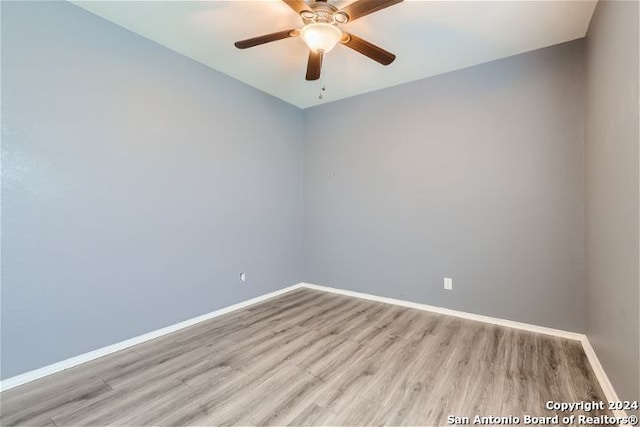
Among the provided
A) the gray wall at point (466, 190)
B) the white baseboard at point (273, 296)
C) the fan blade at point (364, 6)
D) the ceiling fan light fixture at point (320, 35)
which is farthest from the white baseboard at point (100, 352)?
the fan blade at point (364, 6)

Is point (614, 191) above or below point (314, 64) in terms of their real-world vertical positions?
below

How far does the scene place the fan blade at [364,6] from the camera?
1585mm

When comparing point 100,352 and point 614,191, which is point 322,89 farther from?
point 100,352

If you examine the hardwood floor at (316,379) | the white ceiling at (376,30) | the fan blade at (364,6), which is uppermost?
the white ceiling at (376,30)

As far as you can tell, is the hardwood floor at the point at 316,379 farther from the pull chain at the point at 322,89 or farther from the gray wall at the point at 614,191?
the pull chain at the point at 322,89

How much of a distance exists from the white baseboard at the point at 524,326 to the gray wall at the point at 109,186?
1385 millimetres

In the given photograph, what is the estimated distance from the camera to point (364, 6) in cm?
164

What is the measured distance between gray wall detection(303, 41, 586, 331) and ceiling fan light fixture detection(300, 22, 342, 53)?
1594 millimetres

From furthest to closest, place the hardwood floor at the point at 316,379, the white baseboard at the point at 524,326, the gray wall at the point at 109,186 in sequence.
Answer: the gray wall at the point at 109,186 → the white baseboard at the point at 524,326 → the hardwood floor at the point at 316,379

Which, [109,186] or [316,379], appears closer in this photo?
[316,379]

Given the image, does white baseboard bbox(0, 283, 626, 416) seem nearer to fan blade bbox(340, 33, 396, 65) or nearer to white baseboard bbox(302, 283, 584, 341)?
white baseboard bbox(302, 283, 584, 341)

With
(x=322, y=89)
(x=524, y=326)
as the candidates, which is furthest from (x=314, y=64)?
(x=524, y=326)

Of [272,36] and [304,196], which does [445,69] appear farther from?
[304,196]

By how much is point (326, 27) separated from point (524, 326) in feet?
9.84
